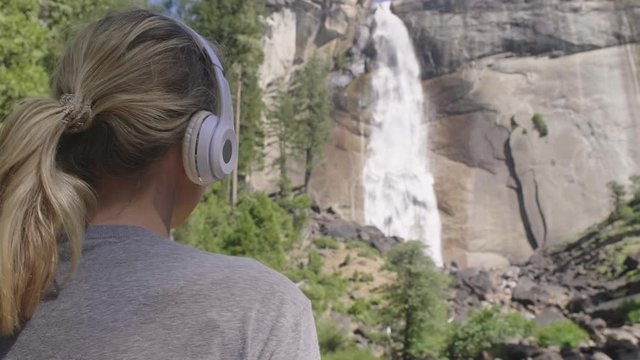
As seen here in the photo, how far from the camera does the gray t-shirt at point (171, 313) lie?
89cm

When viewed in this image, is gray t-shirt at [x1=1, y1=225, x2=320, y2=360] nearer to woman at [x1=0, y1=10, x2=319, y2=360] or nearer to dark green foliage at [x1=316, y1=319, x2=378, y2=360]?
woman at [x1=0, y1=10, x2=319, y2=360]

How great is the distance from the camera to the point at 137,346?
35.3 inches

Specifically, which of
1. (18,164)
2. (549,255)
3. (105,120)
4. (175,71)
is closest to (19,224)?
(18,164)

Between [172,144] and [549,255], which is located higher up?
[172,144]

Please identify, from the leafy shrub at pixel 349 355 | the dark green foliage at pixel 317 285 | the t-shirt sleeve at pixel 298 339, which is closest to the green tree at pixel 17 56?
the t-shirt sleeve at pixel 298 339

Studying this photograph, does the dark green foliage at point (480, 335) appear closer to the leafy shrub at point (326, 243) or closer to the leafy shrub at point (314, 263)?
the leafy shrub at point (314, 263)

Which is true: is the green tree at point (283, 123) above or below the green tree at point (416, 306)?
above

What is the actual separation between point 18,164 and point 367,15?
110 feet

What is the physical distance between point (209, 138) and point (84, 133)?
225 millimetres

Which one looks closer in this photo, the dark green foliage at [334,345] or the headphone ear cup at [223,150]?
the headphone ear cup at [223,150]

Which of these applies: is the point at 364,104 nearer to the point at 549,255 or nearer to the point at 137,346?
the point at 549,255

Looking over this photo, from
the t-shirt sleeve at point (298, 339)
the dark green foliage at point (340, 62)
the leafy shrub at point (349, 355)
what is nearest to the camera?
the t-shirt sleeve at point (298, 339)

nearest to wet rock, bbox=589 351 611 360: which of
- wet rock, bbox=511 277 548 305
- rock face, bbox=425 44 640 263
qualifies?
wet rock, bbox=511 277 548 305

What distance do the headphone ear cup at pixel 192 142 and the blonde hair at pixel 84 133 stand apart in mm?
14
